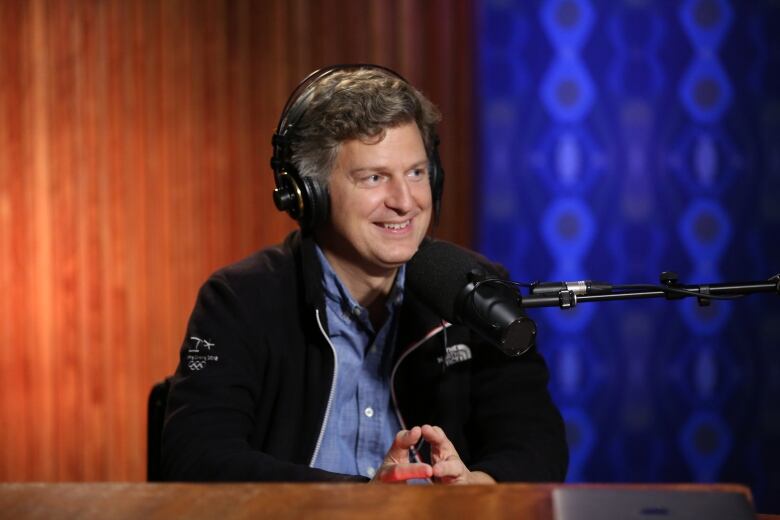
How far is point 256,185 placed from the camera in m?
3.10

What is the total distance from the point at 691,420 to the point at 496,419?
5.82 ft

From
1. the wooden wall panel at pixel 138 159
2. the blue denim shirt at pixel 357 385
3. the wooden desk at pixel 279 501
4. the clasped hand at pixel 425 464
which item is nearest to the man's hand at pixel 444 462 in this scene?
the clasped hand at pixel 425 464

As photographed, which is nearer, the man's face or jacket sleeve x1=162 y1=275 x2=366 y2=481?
jacket sleeve x1=162 y1=275 x2=366 y2=481

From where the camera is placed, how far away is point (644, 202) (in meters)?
3.12

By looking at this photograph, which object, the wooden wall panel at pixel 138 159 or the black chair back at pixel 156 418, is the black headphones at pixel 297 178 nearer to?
the black chair back at pixel 156 418

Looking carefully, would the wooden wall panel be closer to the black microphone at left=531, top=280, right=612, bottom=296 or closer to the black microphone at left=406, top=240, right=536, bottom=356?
the black microphone at left=406, top=240, right=536, bottom=356

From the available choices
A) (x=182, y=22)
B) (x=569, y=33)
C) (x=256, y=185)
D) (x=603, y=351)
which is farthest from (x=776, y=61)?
(x=182, y=22)

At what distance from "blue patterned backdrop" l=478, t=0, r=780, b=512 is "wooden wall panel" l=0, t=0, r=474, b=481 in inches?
8.2

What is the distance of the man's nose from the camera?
1578 millimetres

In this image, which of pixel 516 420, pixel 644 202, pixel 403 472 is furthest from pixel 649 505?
pixel 644 202

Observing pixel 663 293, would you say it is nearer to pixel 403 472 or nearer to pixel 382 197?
pixel 403 472

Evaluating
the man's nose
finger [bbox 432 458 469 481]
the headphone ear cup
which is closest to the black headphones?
the headphone ear cup

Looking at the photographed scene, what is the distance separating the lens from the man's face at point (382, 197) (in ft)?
5.20

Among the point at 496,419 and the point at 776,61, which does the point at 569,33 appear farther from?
the point at 496,419
